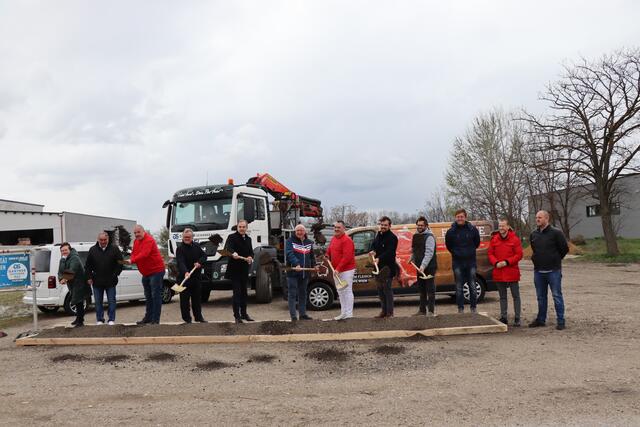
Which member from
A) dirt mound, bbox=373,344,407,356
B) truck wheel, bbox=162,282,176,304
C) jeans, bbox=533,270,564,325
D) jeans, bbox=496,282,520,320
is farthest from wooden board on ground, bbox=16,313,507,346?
truck wheel, bbox=162,282,176,304

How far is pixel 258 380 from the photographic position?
5.85 meters

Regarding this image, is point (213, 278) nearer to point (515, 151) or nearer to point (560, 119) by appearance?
point (560, 119)

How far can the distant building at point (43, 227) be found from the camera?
45.8m

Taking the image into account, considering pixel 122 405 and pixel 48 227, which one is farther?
pixel 48 227

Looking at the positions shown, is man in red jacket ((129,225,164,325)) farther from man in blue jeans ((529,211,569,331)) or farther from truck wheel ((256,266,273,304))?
man in blue jeans ((529,211,569,331))

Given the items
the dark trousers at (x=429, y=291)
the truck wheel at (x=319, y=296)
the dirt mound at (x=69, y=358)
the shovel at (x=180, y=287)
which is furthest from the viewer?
the truck wheel at (x=319, y=296)

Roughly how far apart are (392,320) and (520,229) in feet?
107

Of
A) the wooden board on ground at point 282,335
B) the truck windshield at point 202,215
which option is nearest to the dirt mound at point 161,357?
the wooden board on ground at point 282,335

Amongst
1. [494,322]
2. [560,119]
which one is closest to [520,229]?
[560,119]

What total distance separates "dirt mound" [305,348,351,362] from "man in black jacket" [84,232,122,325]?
14.2ft

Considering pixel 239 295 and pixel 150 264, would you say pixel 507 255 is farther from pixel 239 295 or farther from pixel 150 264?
pixel 150 264

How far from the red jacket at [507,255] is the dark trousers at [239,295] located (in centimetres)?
436

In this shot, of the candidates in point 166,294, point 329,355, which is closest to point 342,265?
point 329,355

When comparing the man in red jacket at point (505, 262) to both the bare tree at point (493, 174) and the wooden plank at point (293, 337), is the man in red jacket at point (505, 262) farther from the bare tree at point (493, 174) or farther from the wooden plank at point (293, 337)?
the bare tree at point (493, 174)
